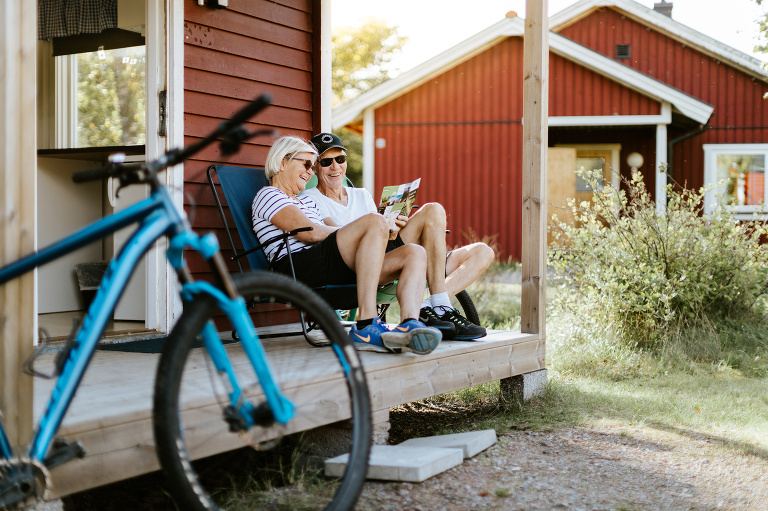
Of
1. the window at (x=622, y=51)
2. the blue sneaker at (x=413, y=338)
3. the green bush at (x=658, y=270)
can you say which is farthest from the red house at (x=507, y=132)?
the blue sneaker at (x=413, y=338)

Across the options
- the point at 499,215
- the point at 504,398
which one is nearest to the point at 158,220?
the point at 504,398

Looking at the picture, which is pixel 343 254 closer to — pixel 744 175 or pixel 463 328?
pixel 463 328

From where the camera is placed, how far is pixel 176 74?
145 inches

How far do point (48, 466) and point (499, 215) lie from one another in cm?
1063

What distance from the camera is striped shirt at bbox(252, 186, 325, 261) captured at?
3.23 meters

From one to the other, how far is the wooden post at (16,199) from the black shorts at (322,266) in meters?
1.43

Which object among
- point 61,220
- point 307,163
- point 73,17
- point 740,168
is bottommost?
point 61,220

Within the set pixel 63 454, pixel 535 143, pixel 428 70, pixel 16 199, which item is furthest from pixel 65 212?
pixel 428 70

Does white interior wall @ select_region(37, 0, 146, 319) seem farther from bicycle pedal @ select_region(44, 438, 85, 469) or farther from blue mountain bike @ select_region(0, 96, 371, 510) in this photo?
bicycle pedal @ select_region(44, 438, 85, 469)

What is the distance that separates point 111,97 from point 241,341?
11.8 feet

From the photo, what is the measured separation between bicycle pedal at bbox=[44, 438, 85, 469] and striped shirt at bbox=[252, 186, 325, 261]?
1585 mm

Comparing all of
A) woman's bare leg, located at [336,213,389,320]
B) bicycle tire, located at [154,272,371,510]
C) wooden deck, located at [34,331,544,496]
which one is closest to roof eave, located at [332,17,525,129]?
wooden deck, located at [34,331,544,496]

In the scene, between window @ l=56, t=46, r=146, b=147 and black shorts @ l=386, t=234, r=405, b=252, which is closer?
black shorts @ l=386, t=234, r=405, b=252

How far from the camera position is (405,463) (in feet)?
8.16
